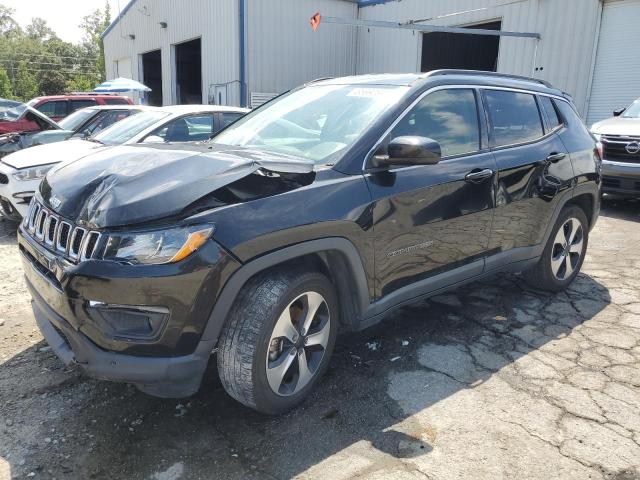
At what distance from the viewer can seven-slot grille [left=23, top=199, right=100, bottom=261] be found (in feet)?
7.47

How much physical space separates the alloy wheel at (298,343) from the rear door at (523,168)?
60.8 inches

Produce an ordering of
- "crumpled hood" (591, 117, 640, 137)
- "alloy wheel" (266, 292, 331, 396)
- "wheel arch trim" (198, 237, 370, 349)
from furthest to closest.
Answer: "crumpled hood" (591, 117, 640, 137), "alloy wheel" (266, 292, 331, 396), "wheel arch trim" (198, 237, 370, 349)

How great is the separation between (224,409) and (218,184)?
126 centimetres

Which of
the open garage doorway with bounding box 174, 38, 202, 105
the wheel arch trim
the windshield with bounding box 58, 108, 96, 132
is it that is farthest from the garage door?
the open garage doorway with bounding box 174, 38, 202, 105

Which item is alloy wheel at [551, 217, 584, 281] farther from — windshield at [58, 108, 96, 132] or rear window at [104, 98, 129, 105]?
rear window at [104, 98, 129, 105]

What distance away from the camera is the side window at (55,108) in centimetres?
1227

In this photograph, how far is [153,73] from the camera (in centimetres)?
2542

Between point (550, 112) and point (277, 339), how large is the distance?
122 inches

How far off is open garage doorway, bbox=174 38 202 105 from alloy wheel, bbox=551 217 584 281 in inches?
727

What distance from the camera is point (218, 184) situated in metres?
2.37

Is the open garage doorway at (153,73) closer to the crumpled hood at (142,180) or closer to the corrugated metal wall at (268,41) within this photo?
the corrugated metal wall at (268,41)

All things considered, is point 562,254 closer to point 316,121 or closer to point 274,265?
point 316,121

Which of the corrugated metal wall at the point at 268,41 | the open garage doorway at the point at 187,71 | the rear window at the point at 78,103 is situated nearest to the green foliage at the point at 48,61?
the open garage doorway at the point at 187,71

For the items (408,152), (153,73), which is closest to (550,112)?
(408,152)
